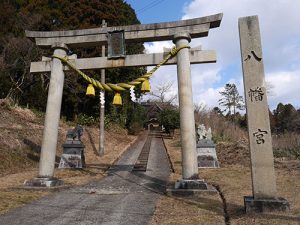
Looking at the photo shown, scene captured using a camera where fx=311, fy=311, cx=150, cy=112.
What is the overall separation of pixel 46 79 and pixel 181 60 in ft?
57.0

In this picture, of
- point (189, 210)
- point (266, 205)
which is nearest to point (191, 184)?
point (189, 210)

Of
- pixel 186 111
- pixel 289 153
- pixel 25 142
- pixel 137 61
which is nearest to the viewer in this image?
pixel 186 111

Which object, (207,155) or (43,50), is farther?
(43,50)

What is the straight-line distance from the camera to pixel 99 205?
629 cm

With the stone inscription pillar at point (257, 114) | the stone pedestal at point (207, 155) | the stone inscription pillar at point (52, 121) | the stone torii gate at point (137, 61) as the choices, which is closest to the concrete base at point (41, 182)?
the stone torii gate at point (137, 61)

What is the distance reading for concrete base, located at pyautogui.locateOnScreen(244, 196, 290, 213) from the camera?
5371 mm

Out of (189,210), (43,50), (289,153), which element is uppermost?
(43,50)

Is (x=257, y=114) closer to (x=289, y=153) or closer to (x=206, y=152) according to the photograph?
(x=206, y=152)

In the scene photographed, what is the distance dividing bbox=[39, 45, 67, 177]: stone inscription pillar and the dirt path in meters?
1.12

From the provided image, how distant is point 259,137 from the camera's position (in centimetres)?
574

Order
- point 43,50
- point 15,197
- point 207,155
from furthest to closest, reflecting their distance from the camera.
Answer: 1. point 43,50
2. point 207,155
3. point 15,197

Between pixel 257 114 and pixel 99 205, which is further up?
pixel 257 114

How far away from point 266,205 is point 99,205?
3180 millimetres

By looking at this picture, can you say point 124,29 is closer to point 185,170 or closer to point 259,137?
point 185,170
